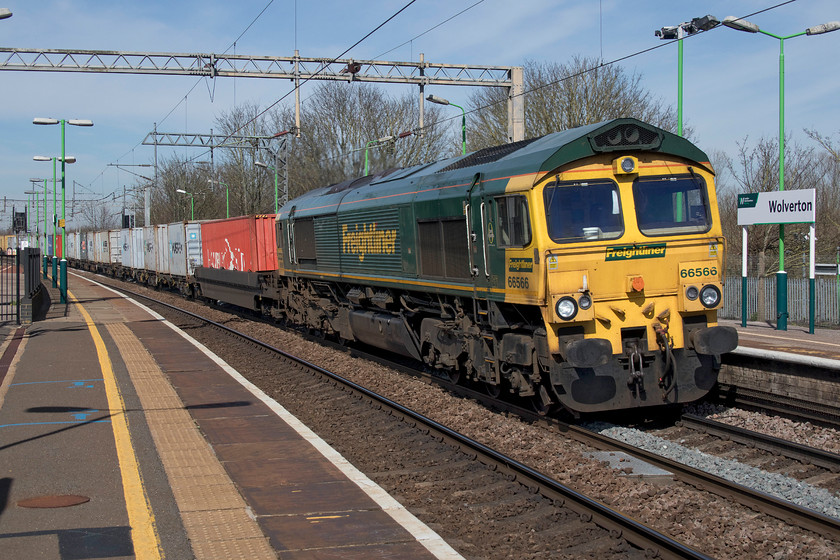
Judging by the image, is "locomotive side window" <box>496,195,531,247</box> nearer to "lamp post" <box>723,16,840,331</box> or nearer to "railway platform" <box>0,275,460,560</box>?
"railway platform" <box>0,275,460,560</box>

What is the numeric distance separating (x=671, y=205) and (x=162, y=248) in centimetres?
3178

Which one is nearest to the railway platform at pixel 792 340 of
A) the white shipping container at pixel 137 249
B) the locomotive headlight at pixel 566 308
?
the locomotive headlight at pixel 566 308

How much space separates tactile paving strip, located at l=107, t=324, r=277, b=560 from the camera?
18.4ft

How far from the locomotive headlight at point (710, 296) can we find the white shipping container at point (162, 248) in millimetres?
30390

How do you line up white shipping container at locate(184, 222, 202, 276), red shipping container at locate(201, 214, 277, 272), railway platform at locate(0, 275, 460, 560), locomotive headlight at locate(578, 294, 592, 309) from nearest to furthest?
railway platform at locate(0, 275, 460, 560)
locomotive headlight at locate(578, 294, 592, 309)
red shipping container at locate(201, 214, 277, 272)
white shipping container at locate(184, 222, 202, 276)

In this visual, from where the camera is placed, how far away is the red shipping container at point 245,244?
22484mm

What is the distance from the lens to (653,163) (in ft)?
30.8

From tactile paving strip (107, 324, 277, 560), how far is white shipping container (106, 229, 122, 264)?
40.7 m

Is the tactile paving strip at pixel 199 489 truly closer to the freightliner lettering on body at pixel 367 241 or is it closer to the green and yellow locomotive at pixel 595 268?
the green and yellow locomotive at pixel 595 268

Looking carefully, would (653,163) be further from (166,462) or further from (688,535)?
(166,462)

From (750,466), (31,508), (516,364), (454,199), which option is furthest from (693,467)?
(31,508)

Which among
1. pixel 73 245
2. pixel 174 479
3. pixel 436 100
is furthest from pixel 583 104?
pixel 73 245

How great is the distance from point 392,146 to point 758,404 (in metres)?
24.7

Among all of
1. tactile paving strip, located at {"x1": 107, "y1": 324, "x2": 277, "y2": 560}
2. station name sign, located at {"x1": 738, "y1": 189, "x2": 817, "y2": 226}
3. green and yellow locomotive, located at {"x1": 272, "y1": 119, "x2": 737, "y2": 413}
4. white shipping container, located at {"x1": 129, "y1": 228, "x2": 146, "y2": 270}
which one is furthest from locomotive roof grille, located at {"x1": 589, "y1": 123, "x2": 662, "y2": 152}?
white shipping container, located at {"x1": 129, "y1": 228, "x2": 146, "y2": 270}
